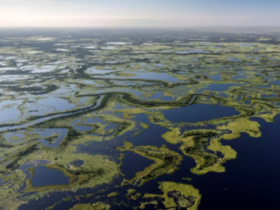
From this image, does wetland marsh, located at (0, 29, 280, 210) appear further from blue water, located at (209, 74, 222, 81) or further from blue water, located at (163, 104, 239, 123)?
blue water, located at (209, 74, 222, 81)

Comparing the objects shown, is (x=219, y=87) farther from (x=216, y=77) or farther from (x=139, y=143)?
(x=139, y=143)

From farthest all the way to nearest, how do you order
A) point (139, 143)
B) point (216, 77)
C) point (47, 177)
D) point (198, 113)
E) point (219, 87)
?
point (216, 77) < point (219, 87) < point (198, 113) < point (139, 143) < point (47, 177)

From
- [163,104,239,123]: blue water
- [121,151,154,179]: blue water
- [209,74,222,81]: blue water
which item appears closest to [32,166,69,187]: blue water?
[121,151,154,179]: blue water

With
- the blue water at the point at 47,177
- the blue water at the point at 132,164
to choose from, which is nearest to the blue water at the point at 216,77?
the blue water at the point at 132,164

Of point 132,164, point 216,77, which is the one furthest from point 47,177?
point 216,77

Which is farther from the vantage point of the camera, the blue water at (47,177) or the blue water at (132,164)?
the blue water at (132,164)

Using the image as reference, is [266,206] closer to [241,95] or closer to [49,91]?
[241,95]

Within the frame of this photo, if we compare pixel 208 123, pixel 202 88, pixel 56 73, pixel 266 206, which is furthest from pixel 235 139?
pixel 56 73

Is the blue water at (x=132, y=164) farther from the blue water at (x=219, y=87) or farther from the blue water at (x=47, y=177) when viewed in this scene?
the blue water at (x=219, y=87)
